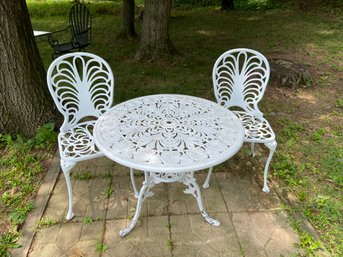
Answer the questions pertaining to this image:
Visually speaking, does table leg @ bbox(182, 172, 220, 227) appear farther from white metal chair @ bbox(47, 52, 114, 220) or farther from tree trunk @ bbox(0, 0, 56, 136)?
tree trunk @ bbox(0, 0, 56, 136)

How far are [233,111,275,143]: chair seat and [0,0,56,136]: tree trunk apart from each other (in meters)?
2.06

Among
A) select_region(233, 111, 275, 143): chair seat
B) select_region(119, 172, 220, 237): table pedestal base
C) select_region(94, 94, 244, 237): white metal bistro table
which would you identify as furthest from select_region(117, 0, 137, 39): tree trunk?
select_region(119, 172, 220, 237): table pedestal base

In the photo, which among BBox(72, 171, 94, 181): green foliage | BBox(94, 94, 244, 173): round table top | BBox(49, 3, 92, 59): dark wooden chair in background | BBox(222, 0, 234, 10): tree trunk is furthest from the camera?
BBox(222, 0, 234, 10): tree trunk

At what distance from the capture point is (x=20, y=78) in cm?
280

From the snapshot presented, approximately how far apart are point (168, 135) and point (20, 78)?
1.82m

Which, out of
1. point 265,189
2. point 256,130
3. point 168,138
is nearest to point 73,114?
point 168,138

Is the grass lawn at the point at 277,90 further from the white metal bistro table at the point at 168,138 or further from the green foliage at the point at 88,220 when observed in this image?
the white metal bistro table at the point at 168,138

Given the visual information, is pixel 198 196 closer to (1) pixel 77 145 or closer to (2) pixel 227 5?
(1) pixel 77 145

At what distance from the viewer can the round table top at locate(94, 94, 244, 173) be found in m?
1.67

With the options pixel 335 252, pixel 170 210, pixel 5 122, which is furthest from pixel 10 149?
pixel 335 252

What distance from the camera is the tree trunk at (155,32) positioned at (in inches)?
196

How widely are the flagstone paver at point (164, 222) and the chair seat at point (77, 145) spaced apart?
0.46 m

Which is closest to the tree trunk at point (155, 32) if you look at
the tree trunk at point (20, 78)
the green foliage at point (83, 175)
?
the tree trunk at point (20, 78)

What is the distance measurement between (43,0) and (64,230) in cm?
1151
